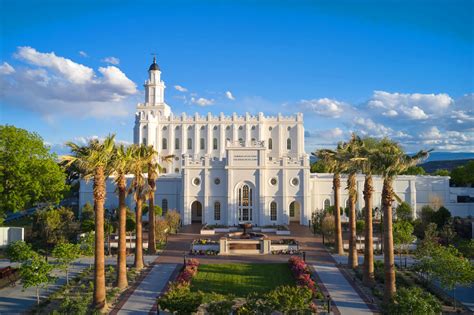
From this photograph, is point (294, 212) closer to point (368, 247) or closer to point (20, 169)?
point (368, 247)

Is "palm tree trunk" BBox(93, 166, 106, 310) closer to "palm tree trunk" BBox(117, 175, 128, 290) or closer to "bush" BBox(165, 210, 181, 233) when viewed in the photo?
"palm tree trunk" BBox(117, 175, 128, 290)

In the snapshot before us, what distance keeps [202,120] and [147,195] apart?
38.6m

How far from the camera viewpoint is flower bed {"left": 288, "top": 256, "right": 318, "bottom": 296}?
20495 millimetres

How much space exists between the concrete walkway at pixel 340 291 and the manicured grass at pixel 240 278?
6.57 ft

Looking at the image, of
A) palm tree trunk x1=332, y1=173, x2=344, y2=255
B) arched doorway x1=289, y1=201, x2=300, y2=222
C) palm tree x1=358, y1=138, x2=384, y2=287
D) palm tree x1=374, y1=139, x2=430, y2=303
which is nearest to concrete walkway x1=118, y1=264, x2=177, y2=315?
palm tree x1=374, y1=139, x2=430, y2=303

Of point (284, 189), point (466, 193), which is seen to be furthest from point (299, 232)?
point (466, 193)

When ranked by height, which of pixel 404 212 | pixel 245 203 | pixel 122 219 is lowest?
pixel 404 212

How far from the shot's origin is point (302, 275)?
21672 millimetres

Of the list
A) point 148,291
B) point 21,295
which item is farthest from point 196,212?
point 21,295

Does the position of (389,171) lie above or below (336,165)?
below

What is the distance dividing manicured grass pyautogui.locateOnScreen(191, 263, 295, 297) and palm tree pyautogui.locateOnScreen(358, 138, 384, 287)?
3.98 meters

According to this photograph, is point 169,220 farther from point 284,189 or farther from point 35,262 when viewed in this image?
point 35,262

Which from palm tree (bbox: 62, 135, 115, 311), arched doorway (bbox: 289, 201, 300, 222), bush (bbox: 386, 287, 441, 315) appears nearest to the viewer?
bush (bbox: 386, 287, 441, 315)

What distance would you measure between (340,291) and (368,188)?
538 centimetres
